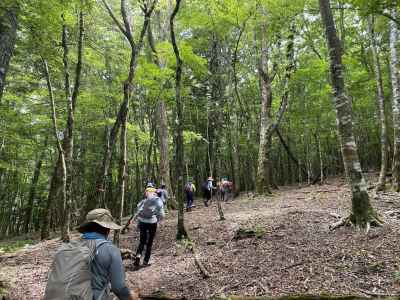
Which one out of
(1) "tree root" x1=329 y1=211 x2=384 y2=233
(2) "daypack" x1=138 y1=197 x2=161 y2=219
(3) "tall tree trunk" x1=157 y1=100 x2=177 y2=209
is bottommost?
(1) "tree root" x1=329 y1=211 x2=384 y2=233

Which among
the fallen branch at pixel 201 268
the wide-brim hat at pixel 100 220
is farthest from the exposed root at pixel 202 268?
the wide-brim hat at pixel 100 220

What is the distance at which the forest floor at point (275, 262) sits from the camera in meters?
5.75

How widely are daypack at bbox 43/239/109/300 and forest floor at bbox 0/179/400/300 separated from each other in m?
3.58

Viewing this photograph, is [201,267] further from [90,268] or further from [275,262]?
[90,268]

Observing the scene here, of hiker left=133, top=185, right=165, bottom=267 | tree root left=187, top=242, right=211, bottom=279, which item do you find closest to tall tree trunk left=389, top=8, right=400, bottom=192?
tree root left=187, top=242, right=211, bottom=279

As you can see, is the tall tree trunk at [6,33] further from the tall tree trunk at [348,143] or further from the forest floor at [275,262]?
the tall tree trunk at [348,143]

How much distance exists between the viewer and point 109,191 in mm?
27375

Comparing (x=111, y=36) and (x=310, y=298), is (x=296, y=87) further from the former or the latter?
(x=310, y=298)

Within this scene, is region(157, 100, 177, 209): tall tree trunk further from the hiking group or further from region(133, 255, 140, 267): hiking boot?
the hiking group

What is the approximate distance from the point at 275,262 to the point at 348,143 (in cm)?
321

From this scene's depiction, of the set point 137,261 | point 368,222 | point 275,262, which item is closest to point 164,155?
point 137,261

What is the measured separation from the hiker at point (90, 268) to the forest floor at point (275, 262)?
127 inches

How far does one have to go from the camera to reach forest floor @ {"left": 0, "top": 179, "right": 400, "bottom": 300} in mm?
5750

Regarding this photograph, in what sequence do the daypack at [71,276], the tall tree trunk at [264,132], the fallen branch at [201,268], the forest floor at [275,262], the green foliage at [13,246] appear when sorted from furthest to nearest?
the tall tree trunk at [264,132]
the green foliage at [13,246]
the fallen branch at [201,268]
the forest floor at [275,262]
the daypack at [71,276]
